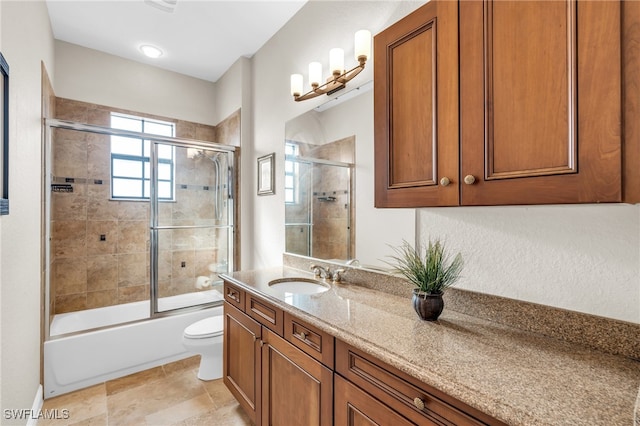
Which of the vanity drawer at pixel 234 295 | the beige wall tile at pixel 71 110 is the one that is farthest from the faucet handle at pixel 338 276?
the beige wall tile at pixel 71 110

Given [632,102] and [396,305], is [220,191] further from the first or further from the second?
[632,102]

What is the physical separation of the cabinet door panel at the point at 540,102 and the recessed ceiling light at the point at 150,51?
117 inches

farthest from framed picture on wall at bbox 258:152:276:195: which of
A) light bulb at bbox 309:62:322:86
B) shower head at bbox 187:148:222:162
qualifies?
light bulb at bbox 309:62:322:86

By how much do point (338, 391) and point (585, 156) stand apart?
1045mm

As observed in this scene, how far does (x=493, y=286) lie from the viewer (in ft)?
3.82

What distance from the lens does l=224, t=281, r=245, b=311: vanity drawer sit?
1773 millimetres

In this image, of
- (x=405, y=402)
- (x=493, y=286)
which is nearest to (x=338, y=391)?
(x=405, y=402)

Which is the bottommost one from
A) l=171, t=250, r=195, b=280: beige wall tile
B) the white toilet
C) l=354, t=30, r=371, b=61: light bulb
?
the white toilet

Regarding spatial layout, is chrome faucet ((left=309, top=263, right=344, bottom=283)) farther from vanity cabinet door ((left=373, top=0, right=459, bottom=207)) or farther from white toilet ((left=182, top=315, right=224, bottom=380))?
white toilet ((left=182, top=315, right=224, bottom=380))

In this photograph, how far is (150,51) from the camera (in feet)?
9.42

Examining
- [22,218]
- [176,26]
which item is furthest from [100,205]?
[176,26]

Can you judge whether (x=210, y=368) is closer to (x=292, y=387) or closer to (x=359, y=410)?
(x=292, y=387)

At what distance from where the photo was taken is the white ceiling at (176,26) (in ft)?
7.30

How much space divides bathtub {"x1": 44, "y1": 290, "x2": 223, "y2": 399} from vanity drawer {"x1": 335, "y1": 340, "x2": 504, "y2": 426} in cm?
217
